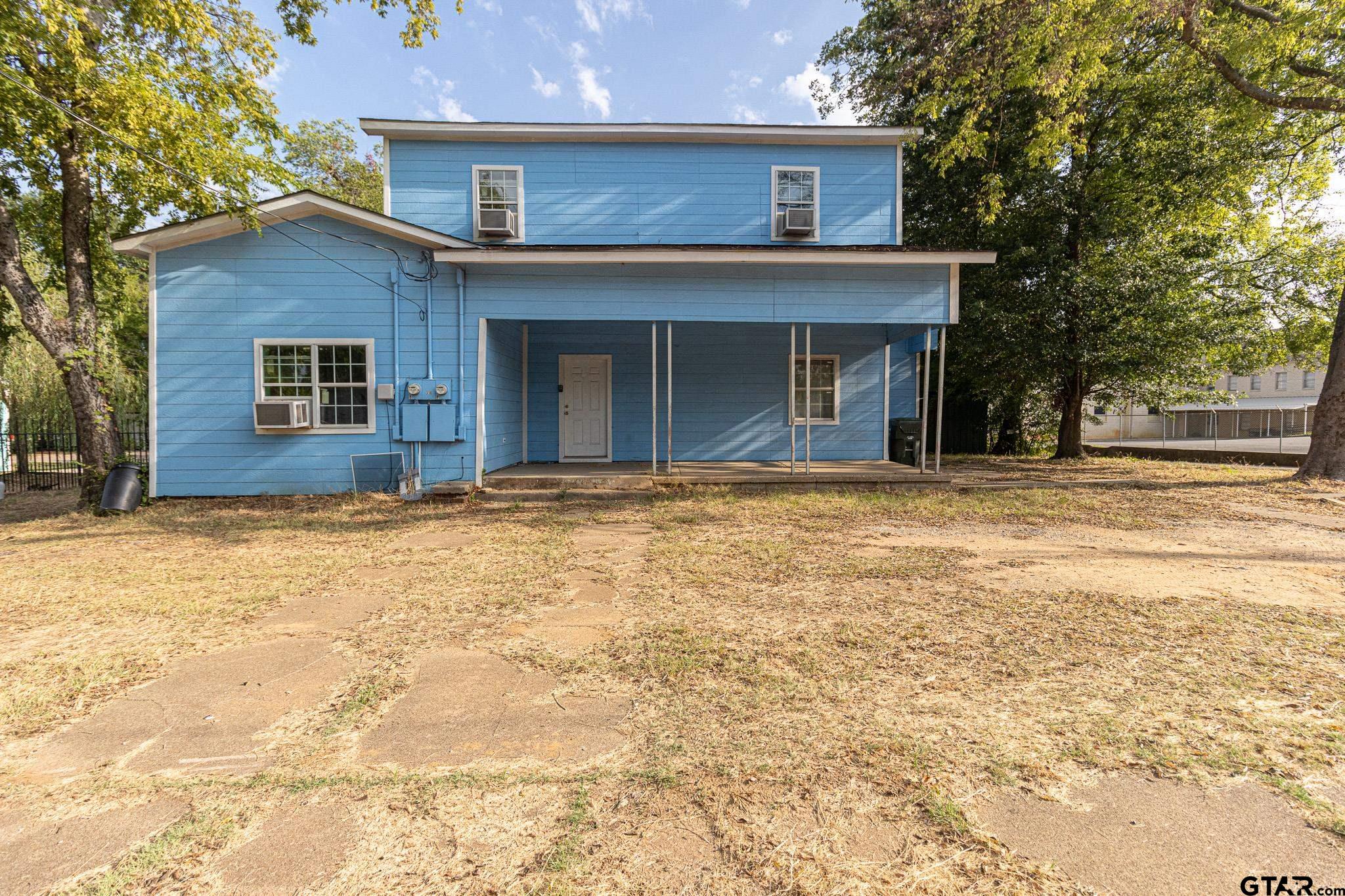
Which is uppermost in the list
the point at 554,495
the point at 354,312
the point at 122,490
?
the point at 354,312

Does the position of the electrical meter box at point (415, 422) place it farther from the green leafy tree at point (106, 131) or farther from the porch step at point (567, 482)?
the green leafy tree at point (106, 131)

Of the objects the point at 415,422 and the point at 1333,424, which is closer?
the point at 415,422

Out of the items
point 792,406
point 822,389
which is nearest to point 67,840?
point 792,406

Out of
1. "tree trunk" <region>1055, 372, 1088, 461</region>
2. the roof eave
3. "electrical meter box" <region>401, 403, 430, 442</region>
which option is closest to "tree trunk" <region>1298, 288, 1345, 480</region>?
"tree trunk" <region>1055, 372, 1088, 461</region>

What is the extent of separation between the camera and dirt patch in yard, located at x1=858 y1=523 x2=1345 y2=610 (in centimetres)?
458

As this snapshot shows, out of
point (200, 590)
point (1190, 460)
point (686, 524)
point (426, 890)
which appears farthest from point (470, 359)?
point (1190, 460)

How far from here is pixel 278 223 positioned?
8969 mm

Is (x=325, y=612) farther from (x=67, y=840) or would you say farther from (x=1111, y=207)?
(x=1111, y=207)

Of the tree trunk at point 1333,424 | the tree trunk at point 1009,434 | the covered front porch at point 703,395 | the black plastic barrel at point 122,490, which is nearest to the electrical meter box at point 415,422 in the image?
the covered front porch at point 703,395

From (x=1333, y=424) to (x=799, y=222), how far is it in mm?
9888

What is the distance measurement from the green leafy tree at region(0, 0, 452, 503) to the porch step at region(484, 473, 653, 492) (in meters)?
5.46

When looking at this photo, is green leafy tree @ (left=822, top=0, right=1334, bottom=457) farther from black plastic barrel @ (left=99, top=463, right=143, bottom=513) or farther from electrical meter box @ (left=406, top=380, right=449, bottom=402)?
black plastic barrel @ (left=99, top=463, right=143, bottom=513)

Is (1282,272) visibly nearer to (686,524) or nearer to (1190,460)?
(1190,460)

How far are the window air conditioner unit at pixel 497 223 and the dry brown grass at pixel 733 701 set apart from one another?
6.89 m
